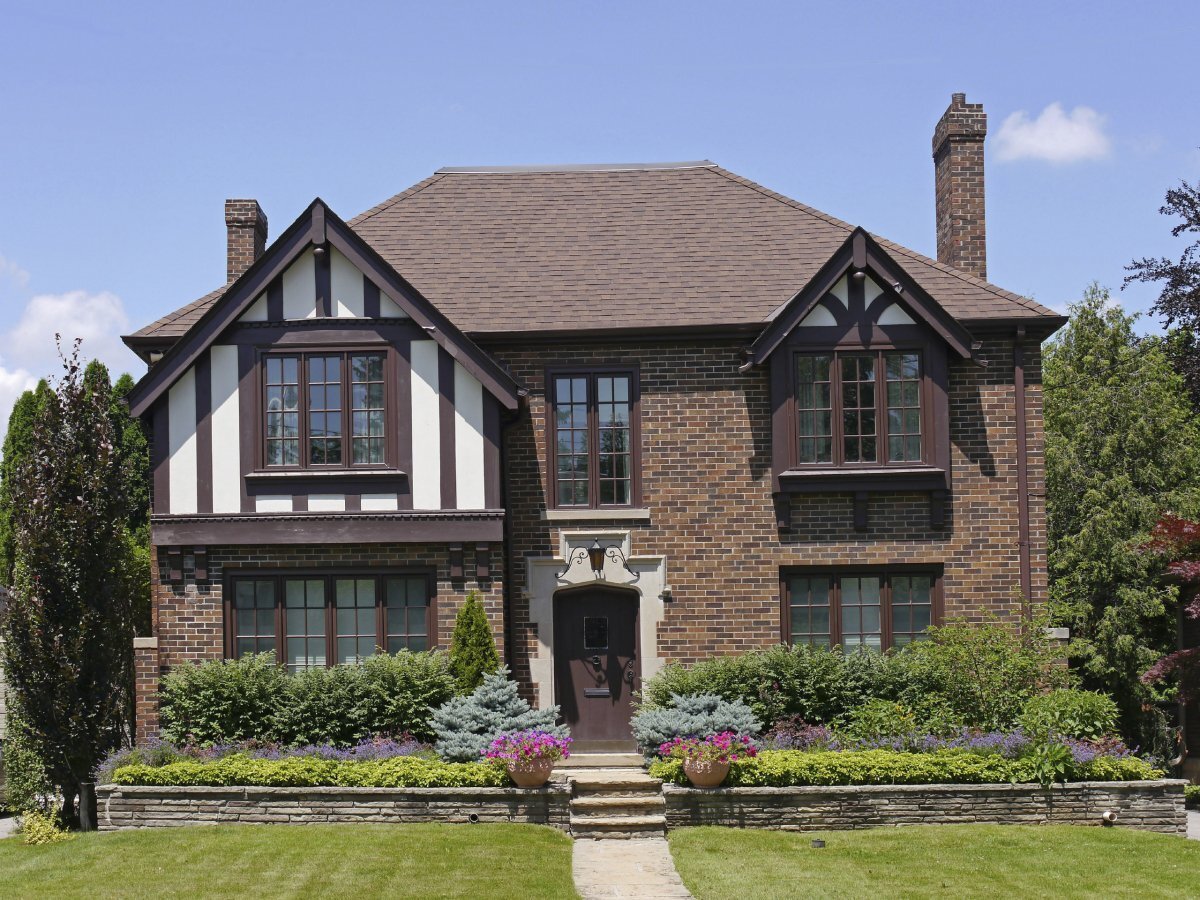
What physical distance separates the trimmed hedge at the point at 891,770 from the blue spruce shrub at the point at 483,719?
1.83 m

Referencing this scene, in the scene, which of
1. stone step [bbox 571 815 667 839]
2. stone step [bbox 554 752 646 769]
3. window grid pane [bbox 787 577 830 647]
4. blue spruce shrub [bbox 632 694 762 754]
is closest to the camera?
stone step [bbox 571 815 667 839]

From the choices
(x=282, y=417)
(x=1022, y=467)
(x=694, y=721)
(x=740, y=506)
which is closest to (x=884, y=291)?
(x=1022, y=467)

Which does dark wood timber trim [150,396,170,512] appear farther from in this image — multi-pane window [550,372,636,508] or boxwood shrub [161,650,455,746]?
multi-pane window [550,372,636,508]

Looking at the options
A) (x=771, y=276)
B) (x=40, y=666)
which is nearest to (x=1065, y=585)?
(x=771, y=276)

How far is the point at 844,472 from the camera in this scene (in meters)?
18.6

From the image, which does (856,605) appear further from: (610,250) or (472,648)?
(610,250)

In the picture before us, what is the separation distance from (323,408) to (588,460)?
12.5 feet

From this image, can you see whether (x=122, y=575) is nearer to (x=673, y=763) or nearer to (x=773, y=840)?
(x=673, y=763)

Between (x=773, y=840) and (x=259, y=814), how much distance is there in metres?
5.95

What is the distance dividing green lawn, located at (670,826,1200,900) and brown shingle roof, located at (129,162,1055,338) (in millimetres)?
7465

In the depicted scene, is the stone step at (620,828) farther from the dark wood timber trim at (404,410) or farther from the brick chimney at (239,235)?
the brick chimney at (239,235)

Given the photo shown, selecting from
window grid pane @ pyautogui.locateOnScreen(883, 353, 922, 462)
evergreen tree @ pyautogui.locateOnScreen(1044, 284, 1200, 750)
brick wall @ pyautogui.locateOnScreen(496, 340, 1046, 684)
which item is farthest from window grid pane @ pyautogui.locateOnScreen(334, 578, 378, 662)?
evergreen tree @ pyautogui.locateOnScreen(1044, 284, 1200, 750)

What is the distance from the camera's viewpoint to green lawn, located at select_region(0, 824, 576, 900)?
41.7 feet

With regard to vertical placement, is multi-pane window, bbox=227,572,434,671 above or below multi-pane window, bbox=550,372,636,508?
below
